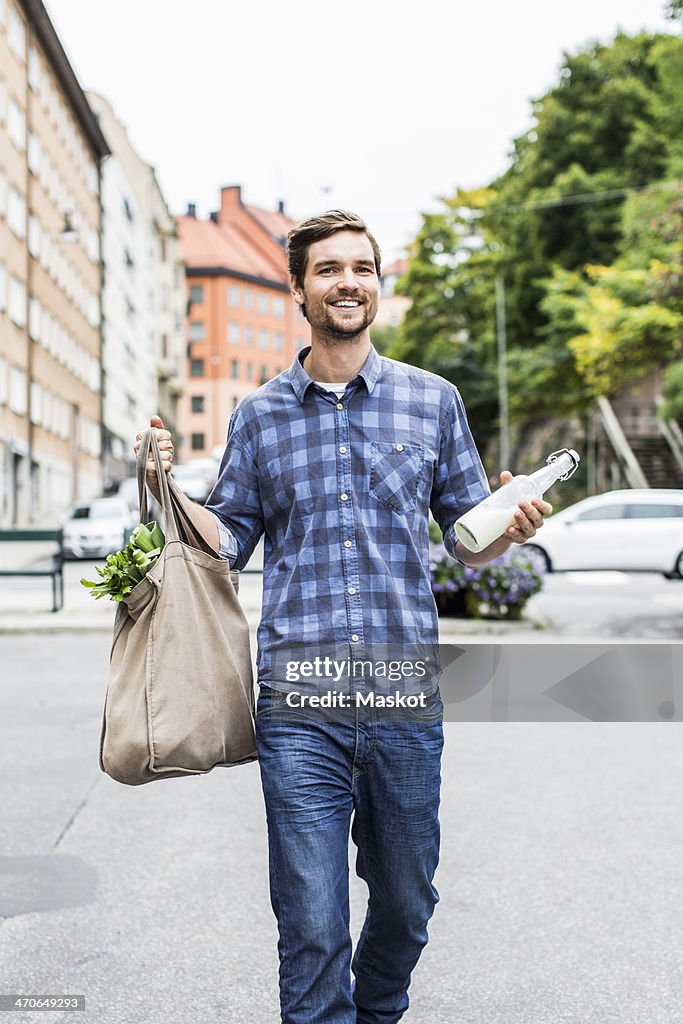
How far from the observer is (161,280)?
84.0 meters

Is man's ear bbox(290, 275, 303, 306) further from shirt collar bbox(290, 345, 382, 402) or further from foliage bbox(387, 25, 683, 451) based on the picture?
foliage bbox(387, 25, 683, 451)

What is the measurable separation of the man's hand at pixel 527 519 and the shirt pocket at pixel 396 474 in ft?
0.74

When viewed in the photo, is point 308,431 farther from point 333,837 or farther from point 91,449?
point 91,449

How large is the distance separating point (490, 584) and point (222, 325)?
89.3 meters

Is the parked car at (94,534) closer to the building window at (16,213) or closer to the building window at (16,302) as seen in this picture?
the building window at (16,302)

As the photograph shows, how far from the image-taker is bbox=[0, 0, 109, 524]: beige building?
3950cm

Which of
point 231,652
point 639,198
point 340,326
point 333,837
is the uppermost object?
point 639,198

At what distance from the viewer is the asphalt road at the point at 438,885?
3807 mm

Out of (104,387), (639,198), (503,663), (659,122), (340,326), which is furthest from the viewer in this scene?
(104,387)

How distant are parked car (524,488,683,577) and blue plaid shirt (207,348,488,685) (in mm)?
19841

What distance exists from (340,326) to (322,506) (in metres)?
0.40

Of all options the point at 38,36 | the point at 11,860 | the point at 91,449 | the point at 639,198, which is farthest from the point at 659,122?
the point at 11,860

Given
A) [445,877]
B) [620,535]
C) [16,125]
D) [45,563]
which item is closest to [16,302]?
[16,125]
